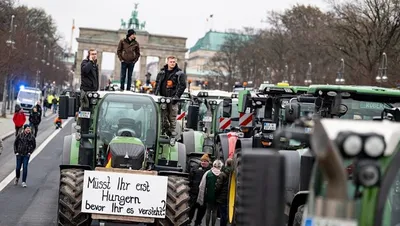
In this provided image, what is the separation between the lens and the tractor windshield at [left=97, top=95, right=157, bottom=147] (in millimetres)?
16359

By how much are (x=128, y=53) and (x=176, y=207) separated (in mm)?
7907

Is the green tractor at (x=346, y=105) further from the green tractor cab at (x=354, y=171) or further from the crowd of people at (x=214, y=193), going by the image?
the green tractor cab at (x=354, y=171)

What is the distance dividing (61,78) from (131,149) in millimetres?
111107

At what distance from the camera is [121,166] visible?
15.2 m

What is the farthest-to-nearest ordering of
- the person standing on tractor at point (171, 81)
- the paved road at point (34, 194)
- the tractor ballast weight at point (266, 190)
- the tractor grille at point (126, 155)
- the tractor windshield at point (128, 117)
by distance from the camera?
the person standing on tractor at point (171, 81) → the paved road at point (34, 194) → the tractor windshield at point (128, 117) → the tractor grille at point (126, 155) → the tractor ballast weight at point (266, 190)

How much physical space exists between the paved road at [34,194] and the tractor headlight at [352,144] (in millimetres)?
13377

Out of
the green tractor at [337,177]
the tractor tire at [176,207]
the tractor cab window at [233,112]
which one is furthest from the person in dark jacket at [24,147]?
the green tractor at [337,177]

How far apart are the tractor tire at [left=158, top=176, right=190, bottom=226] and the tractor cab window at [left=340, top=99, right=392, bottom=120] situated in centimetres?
245

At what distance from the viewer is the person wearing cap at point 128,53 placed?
21500mm

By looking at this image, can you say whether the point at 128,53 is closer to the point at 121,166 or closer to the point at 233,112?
the point at 121,166

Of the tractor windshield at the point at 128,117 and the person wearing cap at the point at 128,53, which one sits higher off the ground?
the person wearing cap at the point at 128,53

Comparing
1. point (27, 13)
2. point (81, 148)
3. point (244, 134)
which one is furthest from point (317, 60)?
point (81, 148)

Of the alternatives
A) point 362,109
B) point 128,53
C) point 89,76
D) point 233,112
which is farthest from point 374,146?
point 233,112

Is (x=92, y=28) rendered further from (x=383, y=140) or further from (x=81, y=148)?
(x=383, y=140)
